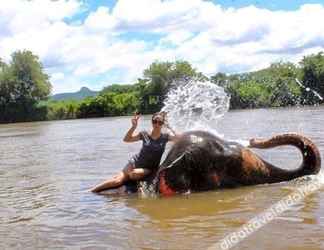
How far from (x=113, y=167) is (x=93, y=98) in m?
75.3

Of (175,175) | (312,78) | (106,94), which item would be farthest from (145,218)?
(106,94)

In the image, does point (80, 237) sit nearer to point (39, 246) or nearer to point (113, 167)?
point (39, 246)

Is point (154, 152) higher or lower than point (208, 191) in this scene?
higher

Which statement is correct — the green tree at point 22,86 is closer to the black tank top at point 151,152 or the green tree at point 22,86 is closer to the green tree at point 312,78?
the green tree at point 312,78

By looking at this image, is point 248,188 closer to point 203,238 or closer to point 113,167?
point 203,238

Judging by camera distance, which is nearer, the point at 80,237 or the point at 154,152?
the point at 80,237

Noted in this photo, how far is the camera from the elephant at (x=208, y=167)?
9.96m

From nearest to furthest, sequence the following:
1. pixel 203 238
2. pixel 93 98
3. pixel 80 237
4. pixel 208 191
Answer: pixel 203 238 → pixel 80 237 → pixel 208 191 → pixel 93 98

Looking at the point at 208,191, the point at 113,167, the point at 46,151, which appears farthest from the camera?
the point at 46,151

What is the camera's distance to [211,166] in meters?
10.0

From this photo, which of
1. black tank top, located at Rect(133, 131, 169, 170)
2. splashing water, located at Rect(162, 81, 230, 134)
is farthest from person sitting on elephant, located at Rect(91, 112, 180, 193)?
splashing water, located at Rect(162, 81, 230, 134)

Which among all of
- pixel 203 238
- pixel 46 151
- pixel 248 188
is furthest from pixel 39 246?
pixel 46 151

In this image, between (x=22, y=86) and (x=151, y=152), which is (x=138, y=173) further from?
(x=22, y=86)

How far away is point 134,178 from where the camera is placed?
10.4 m
